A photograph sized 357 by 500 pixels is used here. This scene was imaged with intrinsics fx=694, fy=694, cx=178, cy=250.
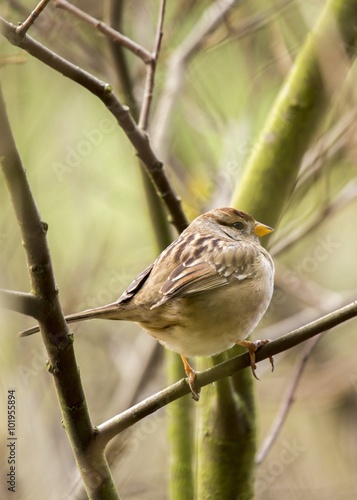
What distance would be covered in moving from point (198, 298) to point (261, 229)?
1.78ft

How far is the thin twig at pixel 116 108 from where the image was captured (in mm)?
2008

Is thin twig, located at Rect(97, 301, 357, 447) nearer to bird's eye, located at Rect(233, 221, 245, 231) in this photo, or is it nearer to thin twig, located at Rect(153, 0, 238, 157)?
bird's eye, located at Rect(233, 221, 245, 231)

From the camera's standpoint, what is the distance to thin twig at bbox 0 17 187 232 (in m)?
2.01

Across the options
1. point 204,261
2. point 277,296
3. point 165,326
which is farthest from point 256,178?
point 277,296

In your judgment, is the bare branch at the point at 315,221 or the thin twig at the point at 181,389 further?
the bare branch at the point at 315,221

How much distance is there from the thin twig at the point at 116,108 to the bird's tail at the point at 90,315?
470 millimetres

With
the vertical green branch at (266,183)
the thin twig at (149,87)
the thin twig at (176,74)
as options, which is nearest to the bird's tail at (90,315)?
the vertical green branch at (266,183)

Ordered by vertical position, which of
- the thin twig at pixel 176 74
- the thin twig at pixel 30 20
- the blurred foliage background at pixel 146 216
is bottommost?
the blurred foliage background at pixel 146 216

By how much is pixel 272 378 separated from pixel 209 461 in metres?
2.71

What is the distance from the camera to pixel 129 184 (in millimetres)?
5793

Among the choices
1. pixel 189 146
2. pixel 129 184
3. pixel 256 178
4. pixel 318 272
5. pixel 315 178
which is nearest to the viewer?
pixel 256 178

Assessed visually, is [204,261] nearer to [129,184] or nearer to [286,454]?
[286,454]

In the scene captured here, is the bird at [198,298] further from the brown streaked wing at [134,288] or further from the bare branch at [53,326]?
the bare branch at [53,326]

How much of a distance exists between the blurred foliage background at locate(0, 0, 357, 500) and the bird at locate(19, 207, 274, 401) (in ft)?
2.01
